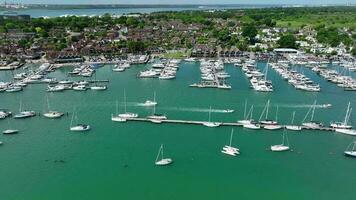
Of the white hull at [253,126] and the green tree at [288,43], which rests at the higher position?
the green tree at [288,43]

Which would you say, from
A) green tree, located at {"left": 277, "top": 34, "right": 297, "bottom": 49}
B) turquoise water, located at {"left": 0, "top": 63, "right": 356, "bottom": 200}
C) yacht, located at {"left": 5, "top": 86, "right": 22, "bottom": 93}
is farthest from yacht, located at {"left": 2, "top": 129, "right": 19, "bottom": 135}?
green tree, located at {"left": 277, "top": 34, "right": 297, "bottom": 49}

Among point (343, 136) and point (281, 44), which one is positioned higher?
point (281, 44)

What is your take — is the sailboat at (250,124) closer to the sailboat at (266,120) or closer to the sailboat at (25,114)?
the sailboat at (266,120)

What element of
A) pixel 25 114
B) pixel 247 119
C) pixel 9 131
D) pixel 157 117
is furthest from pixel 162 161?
pixel 25 114

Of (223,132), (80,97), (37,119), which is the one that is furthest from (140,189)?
(80,97)

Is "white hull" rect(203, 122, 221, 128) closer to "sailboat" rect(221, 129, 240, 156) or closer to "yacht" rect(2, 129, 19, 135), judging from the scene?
"sailboat" rect(221, 129, 240, 156)

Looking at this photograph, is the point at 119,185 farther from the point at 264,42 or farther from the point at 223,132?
the point at 264,42

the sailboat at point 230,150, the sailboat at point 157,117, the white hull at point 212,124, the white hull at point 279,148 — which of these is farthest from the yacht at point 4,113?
the white hull at point 279,148

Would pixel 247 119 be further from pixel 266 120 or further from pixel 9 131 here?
pixel 9 131
